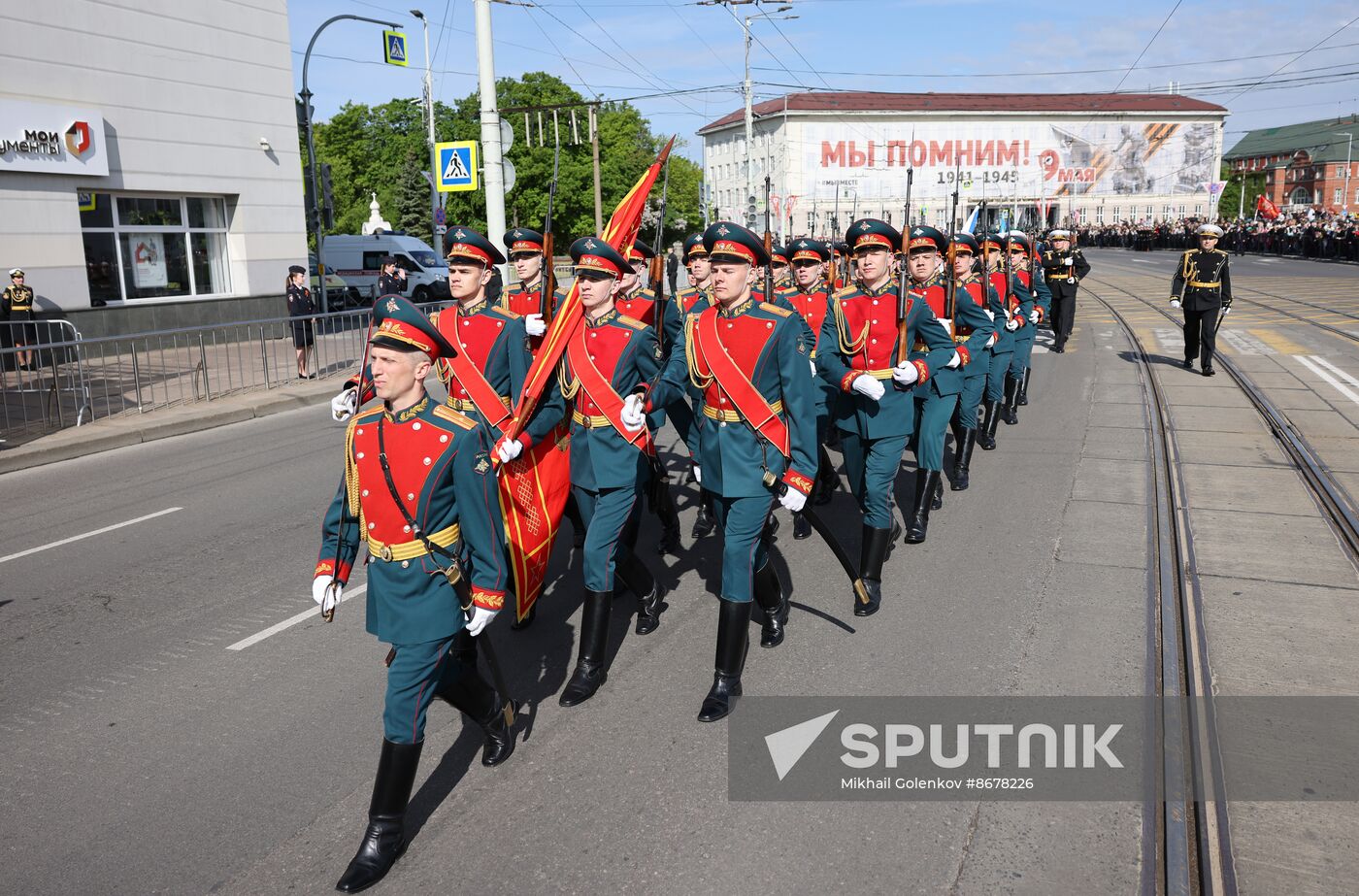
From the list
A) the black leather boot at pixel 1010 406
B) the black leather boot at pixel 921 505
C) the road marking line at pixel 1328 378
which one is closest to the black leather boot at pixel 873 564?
the black leather boot at pixel 921 505

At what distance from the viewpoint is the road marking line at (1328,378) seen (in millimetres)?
13266

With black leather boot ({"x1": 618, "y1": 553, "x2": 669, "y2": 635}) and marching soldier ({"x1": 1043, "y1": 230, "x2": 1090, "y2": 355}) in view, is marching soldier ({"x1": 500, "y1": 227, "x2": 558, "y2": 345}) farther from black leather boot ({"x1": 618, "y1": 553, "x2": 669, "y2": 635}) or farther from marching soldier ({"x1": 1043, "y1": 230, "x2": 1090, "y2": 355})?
marching soldier ({"x1": 1043, "y1": 230, "x2": 1090, "y2": 355})

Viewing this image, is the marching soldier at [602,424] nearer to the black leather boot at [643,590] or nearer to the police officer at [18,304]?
the black leather boot at [643,590]

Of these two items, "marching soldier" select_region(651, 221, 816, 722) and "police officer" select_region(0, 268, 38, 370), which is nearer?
"marching soldier" select_region(651, 221, 816, 722)

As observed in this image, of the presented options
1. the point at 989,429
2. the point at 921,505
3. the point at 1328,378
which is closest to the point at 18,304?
the point at 989,429

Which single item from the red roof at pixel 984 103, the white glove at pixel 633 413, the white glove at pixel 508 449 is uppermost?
the red roof at pixel 984 103

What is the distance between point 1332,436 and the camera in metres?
10.7

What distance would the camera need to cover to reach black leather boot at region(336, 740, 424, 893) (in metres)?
3.55

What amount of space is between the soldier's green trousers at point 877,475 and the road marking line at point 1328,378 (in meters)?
9.27

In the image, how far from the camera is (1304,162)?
400ft

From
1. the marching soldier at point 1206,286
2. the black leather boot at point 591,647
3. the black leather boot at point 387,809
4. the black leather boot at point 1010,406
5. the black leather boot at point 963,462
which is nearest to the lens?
the black leather boot at point 387,809

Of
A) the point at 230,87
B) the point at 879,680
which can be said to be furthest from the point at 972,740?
the point at 230,87

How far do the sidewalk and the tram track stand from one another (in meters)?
10.7

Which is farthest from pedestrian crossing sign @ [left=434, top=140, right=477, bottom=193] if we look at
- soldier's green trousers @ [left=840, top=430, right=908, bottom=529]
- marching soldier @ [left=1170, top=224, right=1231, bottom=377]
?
soldier's green trousers @ [left=840, top=430, right=908, bottom=529]
